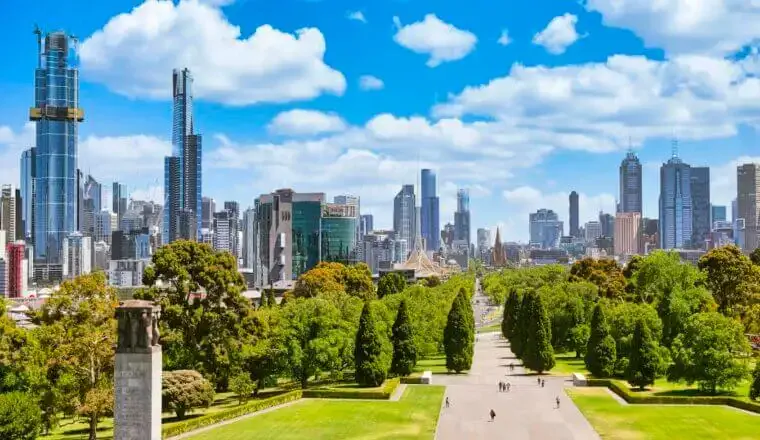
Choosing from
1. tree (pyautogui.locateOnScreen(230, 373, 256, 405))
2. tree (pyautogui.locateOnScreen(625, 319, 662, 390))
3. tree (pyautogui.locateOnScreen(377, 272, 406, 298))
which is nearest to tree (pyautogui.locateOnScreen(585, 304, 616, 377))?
tree (pyautogui.locateOnScreen(625, 319, 662, 390))

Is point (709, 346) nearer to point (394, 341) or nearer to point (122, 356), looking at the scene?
point (394, 341)

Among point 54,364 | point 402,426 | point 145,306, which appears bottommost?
point 402,426

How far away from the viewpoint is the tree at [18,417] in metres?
43.0

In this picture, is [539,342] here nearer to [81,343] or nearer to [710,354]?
[710,354]

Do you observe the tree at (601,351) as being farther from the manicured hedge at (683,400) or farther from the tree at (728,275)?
the tree at (728,275)

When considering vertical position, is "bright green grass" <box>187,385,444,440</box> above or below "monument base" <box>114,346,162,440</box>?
below

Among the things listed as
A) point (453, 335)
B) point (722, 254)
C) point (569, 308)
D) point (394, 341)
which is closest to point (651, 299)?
point (722, 254)

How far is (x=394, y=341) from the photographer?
2869 inches

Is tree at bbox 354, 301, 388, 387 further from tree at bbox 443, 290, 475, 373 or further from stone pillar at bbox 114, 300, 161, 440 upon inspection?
stone pillar at bbox 114, 300, 161, 440

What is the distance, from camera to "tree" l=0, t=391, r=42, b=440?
141 feet

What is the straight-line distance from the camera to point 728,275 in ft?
333

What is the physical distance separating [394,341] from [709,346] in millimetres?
24247

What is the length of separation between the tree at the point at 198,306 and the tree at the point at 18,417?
513 inches

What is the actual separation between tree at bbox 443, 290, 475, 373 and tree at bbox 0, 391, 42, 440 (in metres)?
40.5
